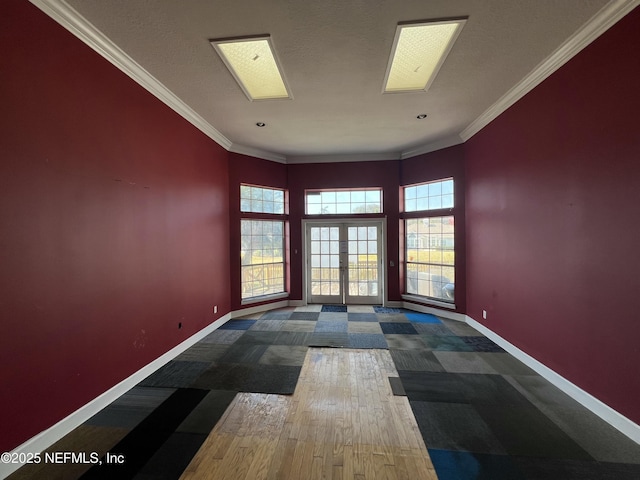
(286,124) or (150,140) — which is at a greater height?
(286,124)

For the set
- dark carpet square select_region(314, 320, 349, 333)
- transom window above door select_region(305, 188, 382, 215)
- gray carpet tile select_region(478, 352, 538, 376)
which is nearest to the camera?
gray carpet tile select_region(478, 352, 538, 376)

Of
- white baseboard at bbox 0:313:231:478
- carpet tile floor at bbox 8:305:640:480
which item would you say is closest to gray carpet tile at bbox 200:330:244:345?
carpet tile floor at bbox 8:305:640:480

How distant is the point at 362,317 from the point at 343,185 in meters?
2.75

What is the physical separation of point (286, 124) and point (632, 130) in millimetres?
3628

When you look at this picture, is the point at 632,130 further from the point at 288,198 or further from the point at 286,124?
the point at 288,198

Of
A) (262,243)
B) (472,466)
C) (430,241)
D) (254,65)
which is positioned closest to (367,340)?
(472,466)

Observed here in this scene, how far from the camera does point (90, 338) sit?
218 centimetres

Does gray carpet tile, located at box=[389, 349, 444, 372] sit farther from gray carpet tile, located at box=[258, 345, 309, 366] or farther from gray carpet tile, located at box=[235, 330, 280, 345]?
gray carpet tile, located at box=[235, 330, 280, 345]

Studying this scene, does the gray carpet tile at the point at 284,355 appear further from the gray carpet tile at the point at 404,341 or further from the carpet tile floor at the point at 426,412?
the gray carpet tile at the point at 404,341

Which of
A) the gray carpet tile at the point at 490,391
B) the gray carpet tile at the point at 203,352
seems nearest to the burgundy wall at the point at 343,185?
the gray carpet tile at the point at 203,352

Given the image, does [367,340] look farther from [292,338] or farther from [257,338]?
[257,338]

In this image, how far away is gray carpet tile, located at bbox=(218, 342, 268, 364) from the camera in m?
3.18

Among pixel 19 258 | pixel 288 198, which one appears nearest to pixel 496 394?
pixel 19 258

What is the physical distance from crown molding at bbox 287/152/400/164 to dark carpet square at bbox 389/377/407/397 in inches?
167
